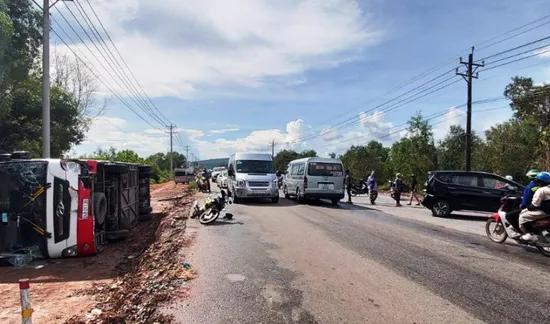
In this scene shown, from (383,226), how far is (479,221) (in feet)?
14.4

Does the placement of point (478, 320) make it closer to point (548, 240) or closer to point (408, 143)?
point (548, 240)

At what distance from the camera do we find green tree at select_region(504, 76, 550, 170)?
135 feet

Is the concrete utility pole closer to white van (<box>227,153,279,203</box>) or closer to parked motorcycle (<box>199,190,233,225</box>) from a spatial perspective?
parked motorcycle (<box>199,190,233,225</box>)

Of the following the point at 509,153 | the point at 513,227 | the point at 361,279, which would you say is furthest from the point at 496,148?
the point at 361,279

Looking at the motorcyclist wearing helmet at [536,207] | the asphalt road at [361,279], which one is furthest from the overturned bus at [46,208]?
the motorcyclist wearing helmet at [536,207]

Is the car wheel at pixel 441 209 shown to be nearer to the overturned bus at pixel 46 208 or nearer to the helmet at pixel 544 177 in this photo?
the helmet at pixel 544 177

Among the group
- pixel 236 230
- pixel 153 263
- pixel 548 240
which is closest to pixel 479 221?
pixel 548 240

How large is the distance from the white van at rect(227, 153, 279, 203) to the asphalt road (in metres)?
8.06

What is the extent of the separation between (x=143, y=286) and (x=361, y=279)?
3.17 meters

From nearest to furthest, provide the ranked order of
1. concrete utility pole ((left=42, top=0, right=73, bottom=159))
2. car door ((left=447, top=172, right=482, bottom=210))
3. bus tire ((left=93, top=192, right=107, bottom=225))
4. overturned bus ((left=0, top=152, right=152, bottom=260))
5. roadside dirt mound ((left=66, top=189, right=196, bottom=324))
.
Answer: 1. roadside dirt mound ((left=66, top=189, right=196, bottom=324))
2. overturned bus ((left=0, top=152, right=152, bottom=260))
3. bus tire ((left=93, top=192, right=107, bottom=225))
4. concrete utility pole ((left=42, top=0, right=73, bottom=159))
5. car door ((left=447, top=172, right=482, bottom=210))

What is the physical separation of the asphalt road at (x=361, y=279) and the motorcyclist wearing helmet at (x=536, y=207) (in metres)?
0.50

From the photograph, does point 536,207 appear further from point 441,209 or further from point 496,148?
point 496,148

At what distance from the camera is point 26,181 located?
25.1ft

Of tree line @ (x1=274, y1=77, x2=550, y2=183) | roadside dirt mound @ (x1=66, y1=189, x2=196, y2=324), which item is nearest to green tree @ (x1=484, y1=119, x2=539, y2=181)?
tree line @ (x1=274, y1=77, x2=550, y2=183)
